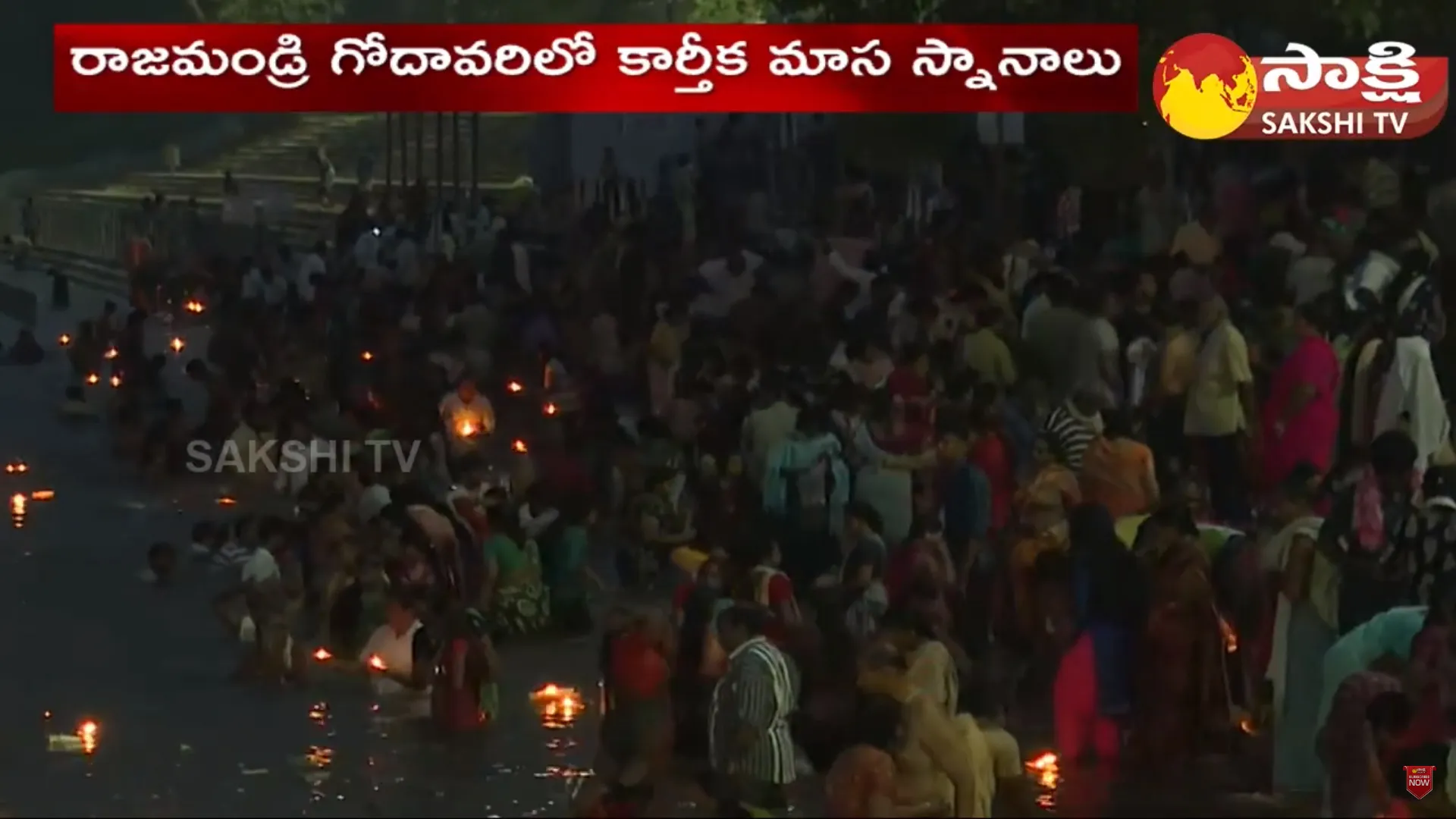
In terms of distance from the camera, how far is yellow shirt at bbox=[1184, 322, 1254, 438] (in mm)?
8422

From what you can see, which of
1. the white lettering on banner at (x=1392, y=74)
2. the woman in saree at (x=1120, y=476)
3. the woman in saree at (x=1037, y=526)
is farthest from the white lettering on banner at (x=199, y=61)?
the white lettering on banner at (x=1392, y=74)

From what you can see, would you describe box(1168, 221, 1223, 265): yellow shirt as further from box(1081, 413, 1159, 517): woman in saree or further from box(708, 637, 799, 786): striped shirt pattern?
box(708, 637, 799, 786): striped shirt pattern

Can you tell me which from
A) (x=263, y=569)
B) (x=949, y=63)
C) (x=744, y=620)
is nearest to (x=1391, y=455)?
(x=744, y=620)

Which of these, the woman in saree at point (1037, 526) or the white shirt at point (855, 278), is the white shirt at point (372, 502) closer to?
the white shirt at point (855, 278)

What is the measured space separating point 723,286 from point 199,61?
2.87 meters

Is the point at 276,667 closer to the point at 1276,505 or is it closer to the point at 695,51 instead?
the point at 695,51

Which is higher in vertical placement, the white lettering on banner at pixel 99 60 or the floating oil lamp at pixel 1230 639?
the white lettering on banner at pixel 99 60

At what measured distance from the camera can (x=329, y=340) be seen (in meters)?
11.3

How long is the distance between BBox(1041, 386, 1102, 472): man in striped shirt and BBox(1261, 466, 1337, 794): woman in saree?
1.15 meters

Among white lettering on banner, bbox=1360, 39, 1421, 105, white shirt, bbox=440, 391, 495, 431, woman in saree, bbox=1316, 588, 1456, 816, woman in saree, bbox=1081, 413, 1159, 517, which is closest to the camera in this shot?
woman in saree, bbox=1316, 588, 1456, 816

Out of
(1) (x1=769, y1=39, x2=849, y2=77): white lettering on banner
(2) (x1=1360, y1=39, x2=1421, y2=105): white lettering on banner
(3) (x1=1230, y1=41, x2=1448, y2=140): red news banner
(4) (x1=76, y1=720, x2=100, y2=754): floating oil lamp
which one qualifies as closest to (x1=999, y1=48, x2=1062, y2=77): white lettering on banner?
(1) (x1=769, y1=39, x2=849, y2=77): white lettering on banner

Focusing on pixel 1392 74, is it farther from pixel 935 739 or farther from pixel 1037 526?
pixel 935 739

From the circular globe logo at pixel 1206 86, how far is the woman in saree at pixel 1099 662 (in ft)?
9.22

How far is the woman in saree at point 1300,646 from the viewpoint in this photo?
6719 mm
